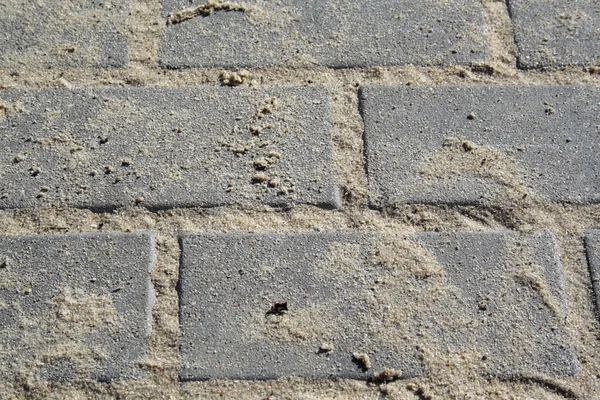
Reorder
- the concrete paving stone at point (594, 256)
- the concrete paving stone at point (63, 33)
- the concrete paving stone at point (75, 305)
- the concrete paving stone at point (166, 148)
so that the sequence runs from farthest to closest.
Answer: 1. the concrete paving stone at point (63, 33)
2. the concrete paving stone at point (166, 148)
3. the concrete paving stone at point (594, 256)
4. the concrete paving stone at point (75, 305)

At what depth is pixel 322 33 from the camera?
7.39ft

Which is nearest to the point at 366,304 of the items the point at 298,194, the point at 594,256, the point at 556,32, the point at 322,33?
the point at 298,194

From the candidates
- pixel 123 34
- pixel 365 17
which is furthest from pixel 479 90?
pixel 123 34

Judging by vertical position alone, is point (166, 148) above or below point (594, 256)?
above

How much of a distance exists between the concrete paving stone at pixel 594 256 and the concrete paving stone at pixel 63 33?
4.03 ft

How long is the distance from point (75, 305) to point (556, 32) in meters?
1.45

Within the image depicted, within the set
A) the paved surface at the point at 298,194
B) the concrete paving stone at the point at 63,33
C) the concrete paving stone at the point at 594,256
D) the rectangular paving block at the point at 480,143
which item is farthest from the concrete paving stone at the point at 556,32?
the concrete paving stone at the point at 63,33

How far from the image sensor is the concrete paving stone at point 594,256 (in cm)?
181

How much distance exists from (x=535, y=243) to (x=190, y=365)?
80 centimetres

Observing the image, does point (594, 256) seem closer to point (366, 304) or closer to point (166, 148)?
point (366, 304)

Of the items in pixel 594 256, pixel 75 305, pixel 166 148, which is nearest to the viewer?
pixel 75 305

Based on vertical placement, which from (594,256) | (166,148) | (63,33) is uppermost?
(63,33)

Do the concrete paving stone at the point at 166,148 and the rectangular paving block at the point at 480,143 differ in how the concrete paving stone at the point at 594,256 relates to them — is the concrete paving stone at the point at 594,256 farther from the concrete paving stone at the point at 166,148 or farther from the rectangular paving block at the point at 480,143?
the concrete paving stone at the point at 166,148

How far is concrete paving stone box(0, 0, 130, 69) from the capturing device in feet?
7.18
